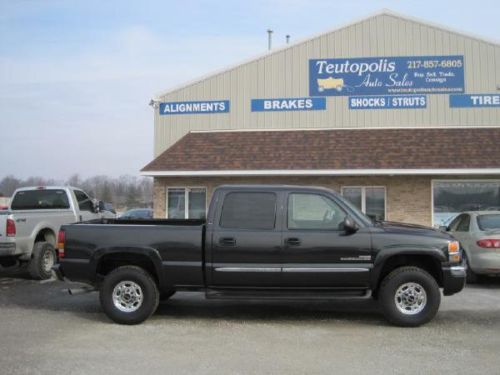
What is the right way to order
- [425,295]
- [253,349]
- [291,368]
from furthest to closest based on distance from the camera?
[425,295], [253,349], [291,368]

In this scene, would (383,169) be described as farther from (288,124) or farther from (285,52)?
(285,52)

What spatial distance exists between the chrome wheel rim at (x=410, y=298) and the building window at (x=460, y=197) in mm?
10597

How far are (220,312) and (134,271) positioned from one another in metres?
1.60

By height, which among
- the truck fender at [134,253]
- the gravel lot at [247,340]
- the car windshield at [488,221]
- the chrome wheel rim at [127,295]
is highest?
the car windshield at [488,221]

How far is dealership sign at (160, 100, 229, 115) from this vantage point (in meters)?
19.6

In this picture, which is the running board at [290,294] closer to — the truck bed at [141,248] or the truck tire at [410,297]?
the truck tire at [410,297]

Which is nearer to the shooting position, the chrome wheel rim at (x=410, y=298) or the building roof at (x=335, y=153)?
the chrome wheel rim at (x=410, y=298)

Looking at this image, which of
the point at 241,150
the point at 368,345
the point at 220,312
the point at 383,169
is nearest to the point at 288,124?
the point at 241,150

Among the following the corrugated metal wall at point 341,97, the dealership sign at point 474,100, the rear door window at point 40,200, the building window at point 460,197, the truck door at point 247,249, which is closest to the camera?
the truck door at point 247,249

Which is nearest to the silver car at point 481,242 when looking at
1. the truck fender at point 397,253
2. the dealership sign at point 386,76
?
the truck fender at point 397,253

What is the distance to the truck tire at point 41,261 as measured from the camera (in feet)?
39.9

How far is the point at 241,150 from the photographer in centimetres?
Result: 1834

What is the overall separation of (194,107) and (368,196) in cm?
673

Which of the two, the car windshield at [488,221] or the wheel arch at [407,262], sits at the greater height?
the car windshield at [488,221]
